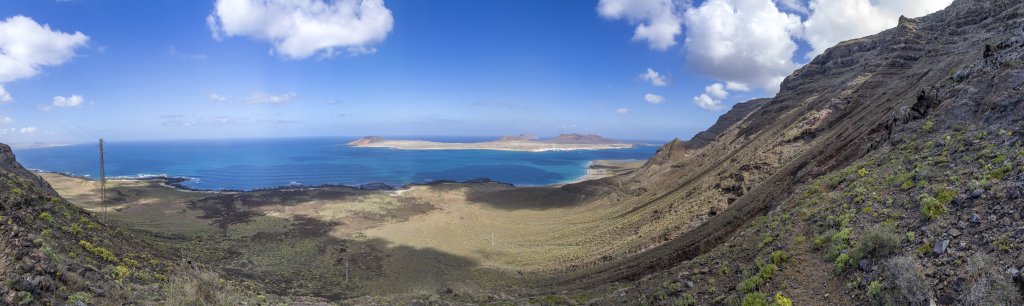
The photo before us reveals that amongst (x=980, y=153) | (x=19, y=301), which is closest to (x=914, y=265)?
(x=980, y=153)

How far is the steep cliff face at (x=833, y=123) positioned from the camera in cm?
1703

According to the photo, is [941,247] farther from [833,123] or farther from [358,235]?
[358,235]

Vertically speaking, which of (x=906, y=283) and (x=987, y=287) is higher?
(x=987, y=287)

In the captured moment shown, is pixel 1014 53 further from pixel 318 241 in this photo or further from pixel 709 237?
pixel 318 241

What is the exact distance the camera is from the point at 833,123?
31.5 metres

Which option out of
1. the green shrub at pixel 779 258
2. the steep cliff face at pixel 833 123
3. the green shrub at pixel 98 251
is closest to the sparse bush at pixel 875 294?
the green shrub at pixel 779 258

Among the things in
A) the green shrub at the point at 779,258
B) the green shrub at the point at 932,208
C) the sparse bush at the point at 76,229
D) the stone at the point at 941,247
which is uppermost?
the green shrub at the point at 932,208

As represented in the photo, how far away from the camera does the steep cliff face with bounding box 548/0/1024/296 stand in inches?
671

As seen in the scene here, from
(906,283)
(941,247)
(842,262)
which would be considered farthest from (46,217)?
(941,247)

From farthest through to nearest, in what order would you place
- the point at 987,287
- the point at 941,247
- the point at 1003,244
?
the point at 941,247 < the point at 1003,244 < the point at 987,287

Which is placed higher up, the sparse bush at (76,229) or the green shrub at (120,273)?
the sparse bush at (76,229)

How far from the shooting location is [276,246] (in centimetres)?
3859

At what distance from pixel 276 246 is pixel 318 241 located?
3.61 metres

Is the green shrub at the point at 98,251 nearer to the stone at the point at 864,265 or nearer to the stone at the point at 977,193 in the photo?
the stone at the point at 864,265
